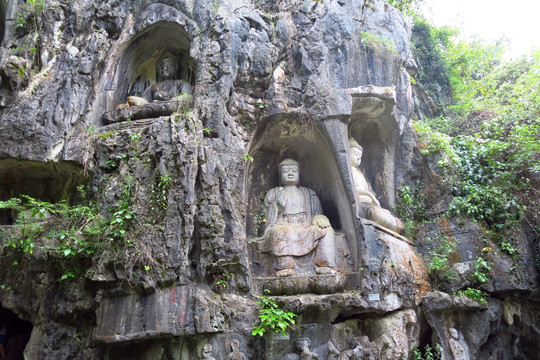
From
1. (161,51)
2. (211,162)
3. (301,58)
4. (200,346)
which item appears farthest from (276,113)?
(200,346)

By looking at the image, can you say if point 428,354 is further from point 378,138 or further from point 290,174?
point 378,138

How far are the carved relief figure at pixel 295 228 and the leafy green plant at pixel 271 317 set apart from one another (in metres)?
0.86

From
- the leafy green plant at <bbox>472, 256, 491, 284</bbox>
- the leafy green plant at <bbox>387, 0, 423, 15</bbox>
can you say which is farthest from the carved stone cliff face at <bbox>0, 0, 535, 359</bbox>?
the leafy green plant at <bbox>387, 0, 423, 15</bbox>

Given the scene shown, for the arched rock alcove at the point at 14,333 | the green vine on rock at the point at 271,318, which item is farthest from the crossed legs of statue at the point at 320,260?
the arched rock alcove at the point at 14,333

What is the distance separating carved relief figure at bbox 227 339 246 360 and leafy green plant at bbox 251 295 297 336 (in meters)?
0.29

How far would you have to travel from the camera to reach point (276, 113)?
8461 mm

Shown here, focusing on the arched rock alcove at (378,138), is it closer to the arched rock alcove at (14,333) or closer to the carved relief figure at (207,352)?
the carved relief figure at (207,352)

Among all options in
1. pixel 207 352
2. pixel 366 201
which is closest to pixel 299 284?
pixel 207 352

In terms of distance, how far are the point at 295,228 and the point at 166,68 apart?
513cm

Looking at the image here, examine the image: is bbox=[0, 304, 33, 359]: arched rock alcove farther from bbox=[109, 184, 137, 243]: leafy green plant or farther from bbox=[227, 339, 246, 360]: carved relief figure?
bbox=[227, 339, 246, 360]: carved relief figure

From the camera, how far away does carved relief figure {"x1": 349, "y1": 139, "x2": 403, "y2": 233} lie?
820 centimetres

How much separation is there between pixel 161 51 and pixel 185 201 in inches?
219

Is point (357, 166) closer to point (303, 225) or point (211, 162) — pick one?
point (303, 225)

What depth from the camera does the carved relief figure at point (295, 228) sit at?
7520 mm
